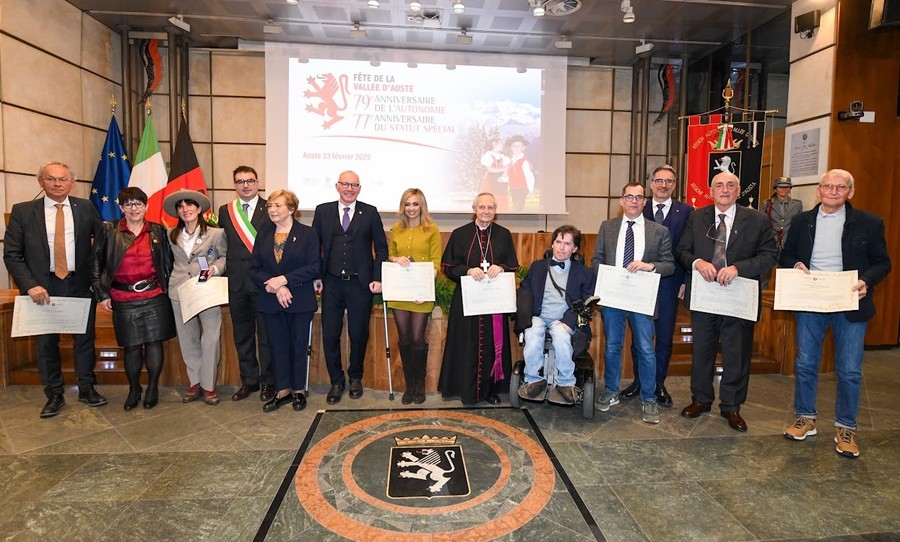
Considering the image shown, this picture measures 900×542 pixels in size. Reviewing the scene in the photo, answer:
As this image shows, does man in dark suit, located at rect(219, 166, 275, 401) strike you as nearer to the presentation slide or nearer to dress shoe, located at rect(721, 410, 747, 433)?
the presentation slide

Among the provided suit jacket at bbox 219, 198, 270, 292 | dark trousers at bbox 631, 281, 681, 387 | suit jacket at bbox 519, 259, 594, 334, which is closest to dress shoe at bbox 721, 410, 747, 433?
dark trousers at bbox 631, 281, 681, 387

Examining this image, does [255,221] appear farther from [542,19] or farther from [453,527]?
[542,19]

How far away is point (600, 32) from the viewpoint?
Result: 6.61 m

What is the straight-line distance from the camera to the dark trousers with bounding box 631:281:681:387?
12.8 ft

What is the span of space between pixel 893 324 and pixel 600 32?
199 inches

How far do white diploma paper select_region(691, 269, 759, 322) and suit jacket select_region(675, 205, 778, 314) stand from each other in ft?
0.26

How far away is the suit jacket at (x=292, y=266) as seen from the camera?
368 cm

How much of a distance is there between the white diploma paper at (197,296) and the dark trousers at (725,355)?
Answer: 3.59 m

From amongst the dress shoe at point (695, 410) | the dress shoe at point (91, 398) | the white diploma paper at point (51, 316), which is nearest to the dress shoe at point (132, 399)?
the dress shoe at point (91, 398)

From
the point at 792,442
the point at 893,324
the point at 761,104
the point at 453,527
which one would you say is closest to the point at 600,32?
Answer: the point at 761,104

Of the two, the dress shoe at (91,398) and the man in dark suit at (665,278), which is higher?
the man in dark suit at (665,278)

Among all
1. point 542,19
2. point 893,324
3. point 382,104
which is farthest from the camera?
point 382,104

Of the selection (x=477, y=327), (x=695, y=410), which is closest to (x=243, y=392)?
(x=477, y=327)

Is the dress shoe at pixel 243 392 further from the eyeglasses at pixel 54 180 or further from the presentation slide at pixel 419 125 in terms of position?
the presentation slide at pixel 419 125
